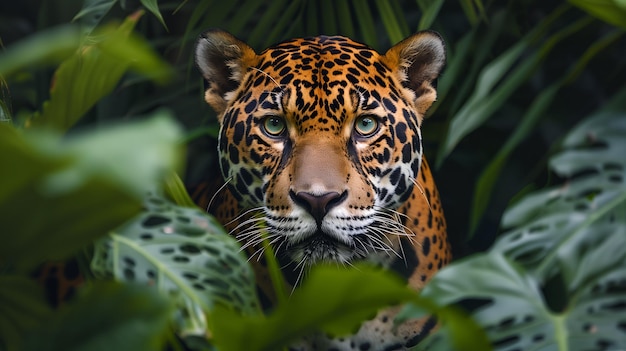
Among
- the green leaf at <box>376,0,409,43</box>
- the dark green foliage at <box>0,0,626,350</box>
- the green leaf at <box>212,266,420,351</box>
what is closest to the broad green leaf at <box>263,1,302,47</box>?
the dark green foliage at <box>0,0,626,350</box>

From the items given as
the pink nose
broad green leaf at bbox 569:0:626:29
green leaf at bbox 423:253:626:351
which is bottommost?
green leaf at bbox 423:253:626:351

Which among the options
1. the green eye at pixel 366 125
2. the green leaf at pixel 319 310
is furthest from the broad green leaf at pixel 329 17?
the green leaf at pixel 319 310

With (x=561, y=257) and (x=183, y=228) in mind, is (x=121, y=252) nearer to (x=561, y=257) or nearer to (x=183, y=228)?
(x=183, y=228)

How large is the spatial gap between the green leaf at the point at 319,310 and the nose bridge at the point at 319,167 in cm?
54

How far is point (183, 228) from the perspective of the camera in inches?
61.9

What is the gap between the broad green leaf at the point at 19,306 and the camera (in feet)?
4.65

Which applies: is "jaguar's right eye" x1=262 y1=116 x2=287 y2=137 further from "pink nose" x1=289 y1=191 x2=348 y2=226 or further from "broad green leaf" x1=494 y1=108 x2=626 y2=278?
"broad green leaf" x1=494 y1=108 x2=626 y2=278

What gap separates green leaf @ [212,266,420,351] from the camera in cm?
100

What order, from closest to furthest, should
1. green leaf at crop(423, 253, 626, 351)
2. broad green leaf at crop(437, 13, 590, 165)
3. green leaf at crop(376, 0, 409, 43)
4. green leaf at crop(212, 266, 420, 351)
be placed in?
green leaf at crop(212, 266, 420, 351) → green leaf at crop(423, 253, 626, 351) → broad green leaf at crop(437, 13, 590, 165) → green leaf at crop(376, 0, 409, 43)

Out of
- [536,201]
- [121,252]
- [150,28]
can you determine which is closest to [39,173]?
[121,252]

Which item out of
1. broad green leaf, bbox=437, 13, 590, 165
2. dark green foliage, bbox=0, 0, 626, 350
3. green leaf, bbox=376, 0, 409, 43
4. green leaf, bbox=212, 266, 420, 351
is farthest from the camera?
green leaf, bbox=376, 0, 409, 43

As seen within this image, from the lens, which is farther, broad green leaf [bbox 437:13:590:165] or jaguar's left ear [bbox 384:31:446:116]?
broad green leaf [bbox 437:13:590:165]

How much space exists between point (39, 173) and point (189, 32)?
4.83 ft

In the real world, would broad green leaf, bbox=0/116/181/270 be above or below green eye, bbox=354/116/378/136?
above
